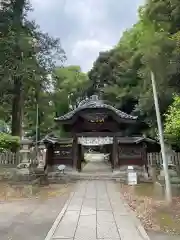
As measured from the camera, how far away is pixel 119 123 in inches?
730

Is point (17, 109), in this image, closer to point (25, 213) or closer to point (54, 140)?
point (54, 140)

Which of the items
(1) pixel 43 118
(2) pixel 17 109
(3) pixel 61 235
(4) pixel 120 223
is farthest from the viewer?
(1) pixel 43 118

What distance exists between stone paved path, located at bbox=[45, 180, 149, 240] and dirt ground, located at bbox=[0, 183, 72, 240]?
359mm

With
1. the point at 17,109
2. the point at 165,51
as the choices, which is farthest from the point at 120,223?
the point at 17,109

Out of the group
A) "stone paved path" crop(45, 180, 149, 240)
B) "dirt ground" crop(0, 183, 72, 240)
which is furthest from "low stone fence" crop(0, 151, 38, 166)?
"stone paved path" crop(45, 180, 149, 240)

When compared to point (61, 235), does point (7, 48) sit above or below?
above

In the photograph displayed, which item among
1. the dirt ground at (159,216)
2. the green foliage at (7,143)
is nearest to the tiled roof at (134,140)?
the green foliage at (7,143)

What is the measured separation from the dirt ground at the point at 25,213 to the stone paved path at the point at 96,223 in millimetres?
359

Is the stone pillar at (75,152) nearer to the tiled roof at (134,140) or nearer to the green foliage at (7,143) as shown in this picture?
the tiled roof at (134,140)

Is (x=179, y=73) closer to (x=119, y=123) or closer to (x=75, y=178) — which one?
(x=119, y=123)

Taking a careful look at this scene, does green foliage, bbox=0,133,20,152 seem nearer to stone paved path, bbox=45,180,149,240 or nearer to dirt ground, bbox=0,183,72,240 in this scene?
dirt ground, bbox=0,183,72,240

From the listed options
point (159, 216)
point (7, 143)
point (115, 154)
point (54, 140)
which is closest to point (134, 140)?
point (115, 154)

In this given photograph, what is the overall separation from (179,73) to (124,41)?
1985 centimetres

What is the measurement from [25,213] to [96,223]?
2441 mm
